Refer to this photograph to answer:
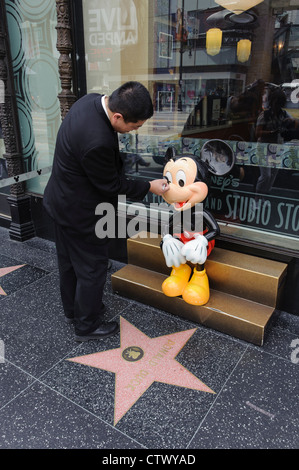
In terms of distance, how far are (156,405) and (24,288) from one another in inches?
69.2

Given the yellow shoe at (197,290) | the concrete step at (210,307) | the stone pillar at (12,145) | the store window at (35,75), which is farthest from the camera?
the stone pillar at (12,145)

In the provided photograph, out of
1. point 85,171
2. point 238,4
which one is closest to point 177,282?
point 85,171

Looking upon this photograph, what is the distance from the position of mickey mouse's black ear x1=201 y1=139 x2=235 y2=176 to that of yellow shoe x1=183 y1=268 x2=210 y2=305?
755mm

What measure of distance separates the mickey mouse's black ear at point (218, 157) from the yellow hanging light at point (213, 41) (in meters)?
0.80

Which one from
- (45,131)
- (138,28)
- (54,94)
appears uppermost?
(138,28)

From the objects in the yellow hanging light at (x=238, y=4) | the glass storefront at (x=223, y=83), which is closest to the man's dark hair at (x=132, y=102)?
the glass storefront at (x=223, y=83)

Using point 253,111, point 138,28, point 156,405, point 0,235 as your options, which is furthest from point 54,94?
point 156,405

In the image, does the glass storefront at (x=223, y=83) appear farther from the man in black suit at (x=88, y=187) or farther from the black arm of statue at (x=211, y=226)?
the man in black suit at (x=88, y=187)

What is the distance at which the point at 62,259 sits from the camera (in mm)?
2527

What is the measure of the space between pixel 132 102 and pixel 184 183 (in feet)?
2.32

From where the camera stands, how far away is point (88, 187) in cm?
221

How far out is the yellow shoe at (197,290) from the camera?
2.60m

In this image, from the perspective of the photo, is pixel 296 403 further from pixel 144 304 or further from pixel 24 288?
pixel 24 288
